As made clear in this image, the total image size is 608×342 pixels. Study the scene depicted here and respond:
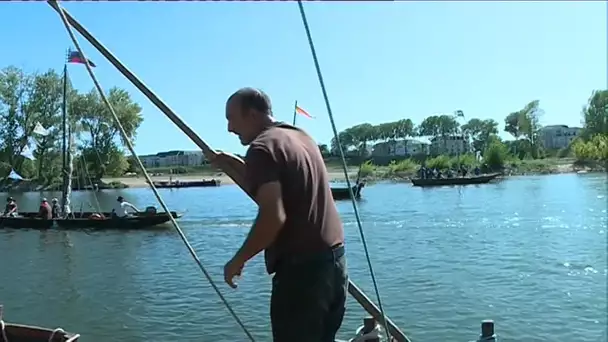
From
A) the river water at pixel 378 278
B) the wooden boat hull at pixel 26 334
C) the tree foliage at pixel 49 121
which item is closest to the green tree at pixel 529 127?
the tree foliage at pixel 49 121

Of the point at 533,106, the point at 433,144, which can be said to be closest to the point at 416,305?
the point at 533,106

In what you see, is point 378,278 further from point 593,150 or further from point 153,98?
point 593,150

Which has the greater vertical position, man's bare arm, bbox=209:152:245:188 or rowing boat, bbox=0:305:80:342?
man's bare arm, bbox=209:152:245:188

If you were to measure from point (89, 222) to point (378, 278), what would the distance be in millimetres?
18550

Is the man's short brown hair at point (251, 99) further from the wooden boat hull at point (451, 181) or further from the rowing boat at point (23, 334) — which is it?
the wooden boat hull at point (451, 181)

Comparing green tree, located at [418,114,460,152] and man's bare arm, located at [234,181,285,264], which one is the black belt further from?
green tree, located at [418,114,460,152]

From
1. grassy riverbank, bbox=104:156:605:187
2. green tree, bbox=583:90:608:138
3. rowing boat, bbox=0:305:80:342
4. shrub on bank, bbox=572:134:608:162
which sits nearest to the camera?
rowing boat, bbox=0:305:80:342

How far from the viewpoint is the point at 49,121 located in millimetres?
77438

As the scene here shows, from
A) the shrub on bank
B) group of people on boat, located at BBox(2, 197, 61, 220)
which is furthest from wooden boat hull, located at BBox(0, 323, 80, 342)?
the shrub on bank

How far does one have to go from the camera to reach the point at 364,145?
147m

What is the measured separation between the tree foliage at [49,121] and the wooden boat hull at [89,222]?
129 feet

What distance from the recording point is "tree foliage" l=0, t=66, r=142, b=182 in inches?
3086

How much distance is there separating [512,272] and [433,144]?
134m

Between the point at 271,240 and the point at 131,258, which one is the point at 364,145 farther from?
the point at 271,240
